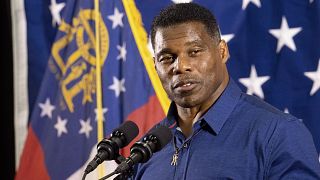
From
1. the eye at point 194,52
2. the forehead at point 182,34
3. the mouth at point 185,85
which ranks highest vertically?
the forehead at point 182,34

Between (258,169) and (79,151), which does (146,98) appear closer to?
(79,151)

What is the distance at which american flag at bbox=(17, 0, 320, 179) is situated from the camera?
5.84 feet

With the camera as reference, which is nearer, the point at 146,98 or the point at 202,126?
the point at 202,126

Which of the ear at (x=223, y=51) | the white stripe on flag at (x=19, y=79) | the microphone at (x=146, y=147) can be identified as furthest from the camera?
the white stripe on flag at (x=19, y=79)

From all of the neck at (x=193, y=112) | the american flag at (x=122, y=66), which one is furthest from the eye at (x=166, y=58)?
the american flag at (x=122, y=66)

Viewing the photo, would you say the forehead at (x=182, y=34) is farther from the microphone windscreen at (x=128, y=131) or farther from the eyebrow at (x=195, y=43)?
the microphone windscreen at (x=128, y=131)

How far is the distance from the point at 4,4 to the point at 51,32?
0.40m

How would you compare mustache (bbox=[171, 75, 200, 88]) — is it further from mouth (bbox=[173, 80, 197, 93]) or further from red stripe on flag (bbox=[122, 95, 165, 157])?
red stripe on flag (bbox=[122, 95, 165, 157])

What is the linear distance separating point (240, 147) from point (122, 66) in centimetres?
114

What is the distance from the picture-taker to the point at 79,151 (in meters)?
2.40

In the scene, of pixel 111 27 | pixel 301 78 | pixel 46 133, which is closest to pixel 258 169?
pixel 301 78

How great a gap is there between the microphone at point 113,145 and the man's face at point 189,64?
176 mm

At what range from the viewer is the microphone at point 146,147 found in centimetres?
105

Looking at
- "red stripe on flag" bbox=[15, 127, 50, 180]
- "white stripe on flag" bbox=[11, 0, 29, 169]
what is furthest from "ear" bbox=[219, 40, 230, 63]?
"white stripe on flag" bbox=[11, 0, 29, 169]
